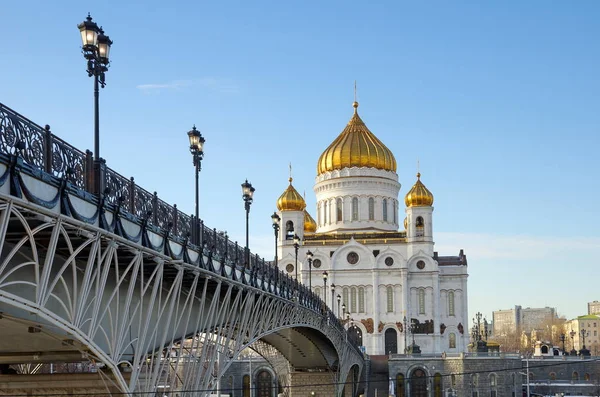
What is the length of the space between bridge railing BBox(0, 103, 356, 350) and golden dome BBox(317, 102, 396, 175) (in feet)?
233

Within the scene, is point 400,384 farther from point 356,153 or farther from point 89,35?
point 89,35

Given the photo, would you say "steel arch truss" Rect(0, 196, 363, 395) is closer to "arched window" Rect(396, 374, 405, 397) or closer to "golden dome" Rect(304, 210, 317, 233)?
"arched window" Rect(396, 374, 405, 397)

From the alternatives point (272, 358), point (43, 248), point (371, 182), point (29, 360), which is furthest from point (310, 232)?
point (43, 248)

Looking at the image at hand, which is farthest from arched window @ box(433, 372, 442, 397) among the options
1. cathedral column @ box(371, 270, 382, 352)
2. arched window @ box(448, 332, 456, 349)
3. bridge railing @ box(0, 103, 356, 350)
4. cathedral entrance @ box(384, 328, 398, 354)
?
bridge railing @ box(0, 103, 356, 350)

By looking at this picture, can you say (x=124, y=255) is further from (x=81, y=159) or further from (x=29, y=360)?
(x=29, y=360)

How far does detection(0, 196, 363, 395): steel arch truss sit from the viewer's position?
44.7 feet

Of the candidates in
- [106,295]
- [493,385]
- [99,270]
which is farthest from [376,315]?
[99,270]

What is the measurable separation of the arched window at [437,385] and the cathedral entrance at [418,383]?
0.84 metres

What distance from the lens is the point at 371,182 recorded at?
96.9m

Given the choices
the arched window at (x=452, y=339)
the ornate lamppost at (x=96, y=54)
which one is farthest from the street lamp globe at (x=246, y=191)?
the arched window at (x=452, y=339)

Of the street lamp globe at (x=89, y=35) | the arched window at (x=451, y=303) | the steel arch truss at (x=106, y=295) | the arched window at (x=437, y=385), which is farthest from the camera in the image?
the arched window at (x=451, y=303)

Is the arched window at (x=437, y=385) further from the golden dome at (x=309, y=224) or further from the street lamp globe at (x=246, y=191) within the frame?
the street lamp globe at (x=246, y=191)

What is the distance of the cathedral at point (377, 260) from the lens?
303ft

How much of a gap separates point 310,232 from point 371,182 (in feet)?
33.4
